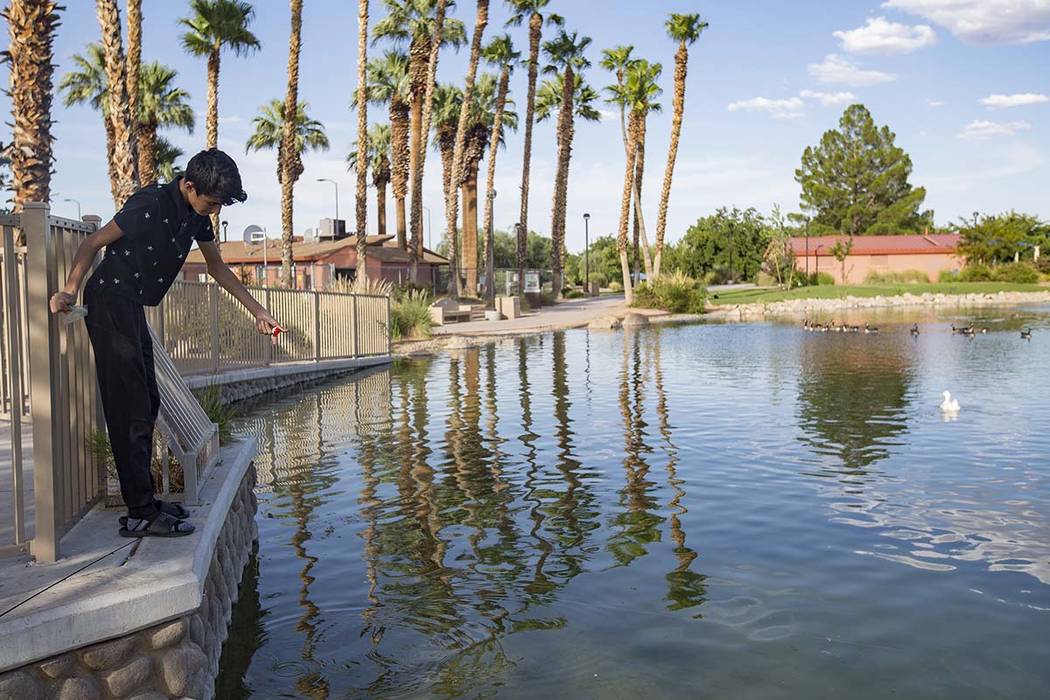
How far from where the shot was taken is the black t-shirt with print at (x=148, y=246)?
17.1ft

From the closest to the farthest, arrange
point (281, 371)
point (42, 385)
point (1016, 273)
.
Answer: point (42, 385)
point (281, 371)
point (1016, 273)

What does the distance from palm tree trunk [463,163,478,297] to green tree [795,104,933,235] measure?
5443 cm

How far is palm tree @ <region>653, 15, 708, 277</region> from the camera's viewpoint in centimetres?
5469

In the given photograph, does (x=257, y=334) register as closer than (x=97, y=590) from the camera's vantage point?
No

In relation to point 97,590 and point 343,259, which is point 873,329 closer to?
point 97,590

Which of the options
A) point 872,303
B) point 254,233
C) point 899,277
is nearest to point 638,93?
point 872,303

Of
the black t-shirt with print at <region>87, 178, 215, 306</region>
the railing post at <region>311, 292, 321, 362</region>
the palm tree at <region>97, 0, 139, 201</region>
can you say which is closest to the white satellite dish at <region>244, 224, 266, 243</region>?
the palm tree at <region>97, 0, 139, 201</region>

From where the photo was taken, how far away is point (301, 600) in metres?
6.50

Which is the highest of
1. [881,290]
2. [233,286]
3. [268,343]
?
[881,290]

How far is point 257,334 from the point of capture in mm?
20094

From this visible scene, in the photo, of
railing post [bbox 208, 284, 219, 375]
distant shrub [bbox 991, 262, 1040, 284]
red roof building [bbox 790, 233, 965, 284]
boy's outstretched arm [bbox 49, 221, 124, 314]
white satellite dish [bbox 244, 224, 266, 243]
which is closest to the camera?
boy's outstretched arm [bbox 49, 221, 124, 314]

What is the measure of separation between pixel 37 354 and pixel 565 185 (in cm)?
5916

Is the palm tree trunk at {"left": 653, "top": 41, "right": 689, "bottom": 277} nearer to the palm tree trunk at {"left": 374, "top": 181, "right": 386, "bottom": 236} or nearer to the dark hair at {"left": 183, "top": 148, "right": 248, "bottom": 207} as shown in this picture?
the palm tree trunk at {"left": 374, "top": 181, "right": 386, "bottom": 236}

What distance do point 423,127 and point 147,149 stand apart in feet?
47.2
